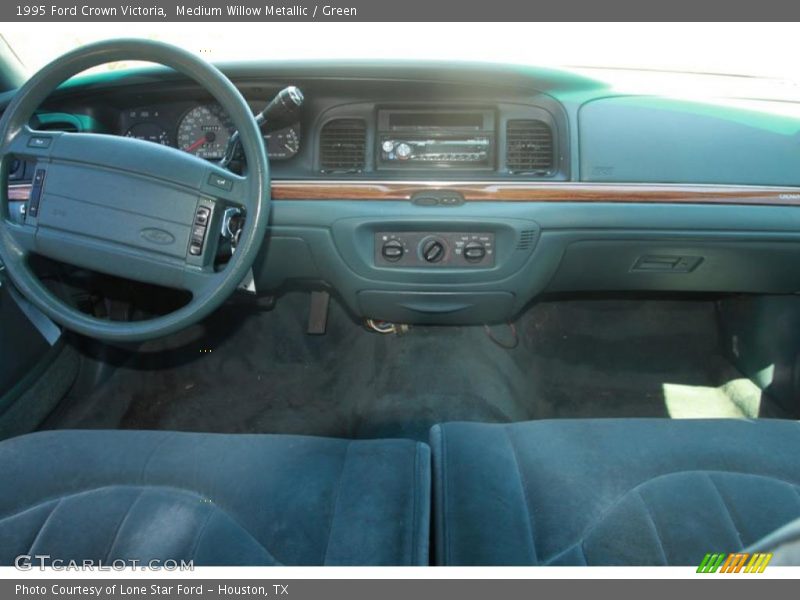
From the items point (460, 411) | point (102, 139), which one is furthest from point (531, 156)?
point (102, 139)

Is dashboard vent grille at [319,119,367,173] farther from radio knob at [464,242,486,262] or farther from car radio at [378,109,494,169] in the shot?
radio knob at [464,242,486,262]

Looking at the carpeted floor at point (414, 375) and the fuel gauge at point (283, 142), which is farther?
the carpeted floor at point (414, 375)

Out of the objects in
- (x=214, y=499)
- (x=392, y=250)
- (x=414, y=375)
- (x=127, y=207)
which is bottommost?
(x=414, y=375)

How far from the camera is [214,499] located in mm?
1136

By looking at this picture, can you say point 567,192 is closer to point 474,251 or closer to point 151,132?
point 474,251

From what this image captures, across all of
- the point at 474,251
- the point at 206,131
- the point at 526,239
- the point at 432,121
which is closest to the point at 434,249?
the point at 474,251

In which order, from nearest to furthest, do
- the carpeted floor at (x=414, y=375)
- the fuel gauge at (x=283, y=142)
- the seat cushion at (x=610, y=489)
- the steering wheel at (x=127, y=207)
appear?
the seat cushion at (x=610, y=489), the steering wheel at (x=127, y=207), the fuel gauge at (x=283, y=142), the carpeted floor at (x=414, y=375)

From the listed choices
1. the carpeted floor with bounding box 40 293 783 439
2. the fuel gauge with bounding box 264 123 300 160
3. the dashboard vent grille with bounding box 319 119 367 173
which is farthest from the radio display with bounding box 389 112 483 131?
the carpeted floor with bounding box 40 293 783 439

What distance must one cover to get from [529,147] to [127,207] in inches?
43.4

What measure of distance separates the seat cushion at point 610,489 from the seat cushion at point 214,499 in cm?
8

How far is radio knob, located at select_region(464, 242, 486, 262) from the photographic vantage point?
1.70 meters

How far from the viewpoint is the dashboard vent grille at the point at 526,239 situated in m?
1.67

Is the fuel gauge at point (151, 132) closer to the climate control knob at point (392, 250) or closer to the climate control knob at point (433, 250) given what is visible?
the climate control knob at point (392, 250)

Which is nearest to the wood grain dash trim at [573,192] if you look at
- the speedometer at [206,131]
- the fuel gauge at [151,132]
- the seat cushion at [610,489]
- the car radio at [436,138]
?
the car radio at [436,138]
